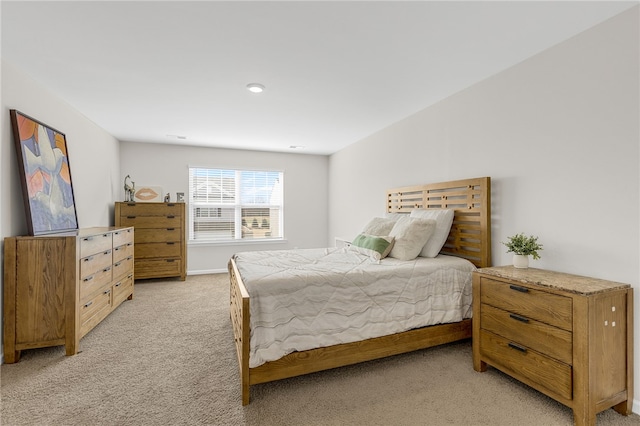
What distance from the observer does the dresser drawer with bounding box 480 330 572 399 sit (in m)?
1.67

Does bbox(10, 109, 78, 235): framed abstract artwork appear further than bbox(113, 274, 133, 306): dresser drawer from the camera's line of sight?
No

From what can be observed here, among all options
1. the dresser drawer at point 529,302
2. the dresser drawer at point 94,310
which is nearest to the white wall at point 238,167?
the dresser drawer at point 94,310

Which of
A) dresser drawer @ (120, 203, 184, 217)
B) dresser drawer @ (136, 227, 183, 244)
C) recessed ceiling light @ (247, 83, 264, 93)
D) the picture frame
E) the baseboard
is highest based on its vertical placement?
recessed ceiling light @ (247, 83, 264, 93)

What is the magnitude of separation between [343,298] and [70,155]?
346cm

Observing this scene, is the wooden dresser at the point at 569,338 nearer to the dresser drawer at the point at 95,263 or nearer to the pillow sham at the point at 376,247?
the pillow sham at the point at 376,247

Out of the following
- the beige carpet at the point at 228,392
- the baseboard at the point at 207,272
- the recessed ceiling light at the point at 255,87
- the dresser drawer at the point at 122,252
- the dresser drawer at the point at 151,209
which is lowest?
the beige carpet at the point at 228,392

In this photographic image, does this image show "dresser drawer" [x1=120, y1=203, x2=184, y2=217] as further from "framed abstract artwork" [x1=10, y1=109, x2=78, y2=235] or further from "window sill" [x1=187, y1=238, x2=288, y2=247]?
"framed abstract artwork" [x1=10, y1=109, x2=78, y2=235]

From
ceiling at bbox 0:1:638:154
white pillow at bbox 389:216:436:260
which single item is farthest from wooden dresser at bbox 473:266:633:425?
ceiling at bbox 0:1:638:154

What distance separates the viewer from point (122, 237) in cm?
362

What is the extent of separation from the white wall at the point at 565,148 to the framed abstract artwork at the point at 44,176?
3881mm

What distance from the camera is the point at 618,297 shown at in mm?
1700

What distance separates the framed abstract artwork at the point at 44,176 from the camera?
2475mm

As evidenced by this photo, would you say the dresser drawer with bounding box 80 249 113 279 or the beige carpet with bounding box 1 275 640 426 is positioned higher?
the dresser drawer with bounding box 80 249 113 279

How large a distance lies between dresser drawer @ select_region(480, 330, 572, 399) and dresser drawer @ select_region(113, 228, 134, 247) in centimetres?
377
